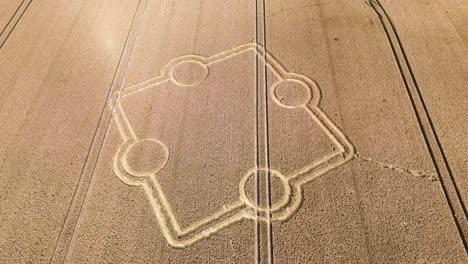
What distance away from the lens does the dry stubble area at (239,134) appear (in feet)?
14.3

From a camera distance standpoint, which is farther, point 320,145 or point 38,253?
point 320,145

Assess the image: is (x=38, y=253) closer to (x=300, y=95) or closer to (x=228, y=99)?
(x=228, y=99)

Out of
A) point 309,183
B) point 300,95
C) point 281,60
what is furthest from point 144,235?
point 281,60

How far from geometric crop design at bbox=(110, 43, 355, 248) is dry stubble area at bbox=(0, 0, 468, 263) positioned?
2 centimetres

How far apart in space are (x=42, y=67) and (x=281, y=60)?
461 centimetres

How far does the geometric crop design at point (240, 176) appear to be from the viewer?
4508 mm

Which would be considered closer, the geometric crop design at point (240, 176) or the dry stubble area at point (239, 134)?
the dry stubble area at point (239, 134)

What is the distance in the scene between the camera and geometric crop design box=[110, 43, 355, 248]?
4.51 meters

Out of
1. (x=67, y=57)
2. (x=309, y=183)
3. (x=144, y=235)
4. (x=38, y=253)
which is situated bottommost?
(x=309, y=183)

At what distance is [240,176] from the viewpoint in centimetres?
491

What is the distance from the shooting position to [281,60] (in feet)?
20.9

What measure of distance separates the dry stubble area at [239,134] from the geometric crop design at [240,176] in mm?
23

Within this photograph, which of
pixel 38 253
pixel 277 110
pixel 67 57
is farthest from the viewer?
pixel 67 57

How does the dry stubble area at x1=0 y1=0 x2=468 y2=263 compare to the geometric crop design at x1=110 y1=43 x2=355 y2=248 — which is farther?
the geometric crop design at x1=110 y1=43 x2=355 y2=248
